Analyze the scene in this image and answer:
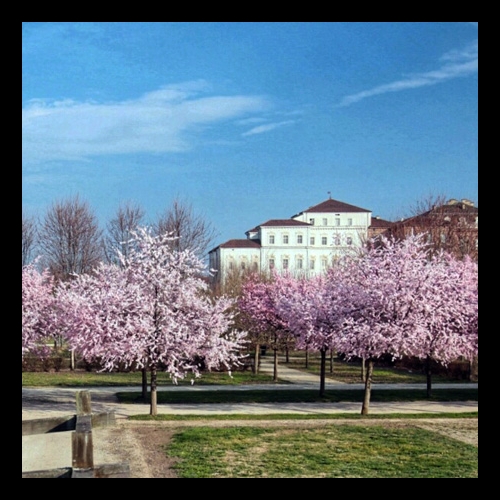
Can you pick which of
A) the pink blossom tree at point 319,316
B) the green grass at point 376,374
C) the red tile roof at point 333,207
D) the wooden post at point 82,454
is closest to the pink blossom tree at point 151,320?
the pink blossom tree at point 319,316

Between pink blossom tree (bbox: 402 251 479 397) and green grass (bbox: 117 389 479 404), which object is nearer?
pink blossom tree (bbox: 402 251 479 397)

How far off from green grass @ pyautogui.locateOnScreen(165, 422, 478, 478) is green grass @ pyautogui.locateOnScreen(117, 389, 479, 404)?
5.96m

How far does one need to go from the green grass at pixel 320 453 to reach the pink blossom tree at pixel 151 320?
2859 millimetres

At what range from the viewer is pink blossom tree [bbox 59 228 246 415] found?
18.5 metres

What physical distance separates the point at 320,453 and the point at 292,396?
419 inches

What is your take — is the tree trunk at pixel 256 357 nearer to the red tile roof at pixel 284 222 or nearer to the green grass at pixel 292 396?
the green grass at pixel 292 396

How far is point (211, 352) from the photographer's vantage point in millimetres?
18938

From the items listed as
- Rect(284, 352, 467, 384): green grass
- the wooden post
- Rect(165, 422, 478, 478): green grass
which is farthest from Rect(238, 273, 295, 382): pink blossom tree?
the wooden post

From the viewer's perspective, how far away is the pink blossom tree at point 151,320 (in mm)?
18516

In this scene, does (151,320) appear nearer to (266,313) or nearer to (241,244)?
(266,313)

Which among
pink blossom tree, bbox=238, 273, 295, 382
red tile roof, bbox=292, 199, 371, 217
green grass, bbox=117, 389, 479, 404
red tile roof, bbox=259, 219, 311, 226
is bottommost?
green grass, bbox=117, 389, 479, 404

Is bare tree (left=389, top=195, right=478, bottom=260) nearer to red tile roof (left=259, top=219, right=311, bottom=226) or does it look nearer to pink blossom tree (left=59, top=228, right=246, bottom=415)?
pink blossom tree (left=59, top=228, right=246, bottom=415)
